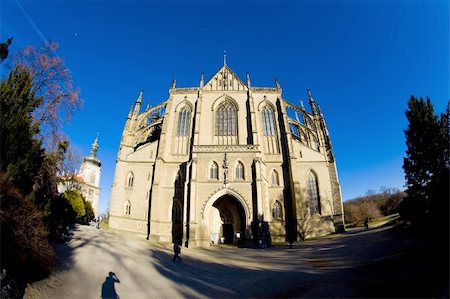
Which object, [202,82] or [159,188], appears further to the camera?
[202,82]

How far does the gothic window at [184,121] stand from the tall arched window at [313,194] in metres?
17.8

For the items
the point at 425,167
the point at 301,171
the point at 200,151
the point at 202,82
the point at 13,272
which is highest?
the point at 202,82

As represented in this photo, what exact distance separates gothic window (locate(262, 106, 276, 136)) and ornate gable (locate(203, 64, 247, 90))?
199 inches

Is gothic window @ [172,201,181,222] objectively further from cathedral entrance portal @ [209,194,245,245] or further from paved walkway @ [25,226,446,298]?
paved walkway @ [25,226,446,298]

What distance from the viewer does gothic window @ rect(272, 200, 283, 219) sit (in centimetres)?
2716

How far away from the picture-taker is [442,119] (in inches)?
536

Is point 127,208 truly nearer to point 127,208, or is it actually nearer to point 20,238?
point 127,208

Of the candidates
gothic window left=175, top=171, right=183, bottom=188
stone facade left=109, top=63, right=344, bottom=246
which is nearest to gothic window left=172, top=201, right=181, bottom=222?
stone facade left=109, top=63, right=344, bottom=246

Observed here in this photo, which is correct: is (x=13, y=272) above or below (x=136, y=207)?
below

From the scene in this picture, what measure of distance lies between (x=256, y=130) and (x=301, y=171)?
7.89 meters

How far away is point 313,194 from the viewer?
28.3 meters

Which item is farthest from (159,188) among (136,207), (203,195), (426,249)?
(426,249)

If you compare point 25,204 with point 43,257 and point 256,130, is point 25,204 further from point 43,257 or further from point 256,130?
point 256,130

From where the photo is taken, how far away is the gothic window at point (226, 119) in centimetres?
3173
